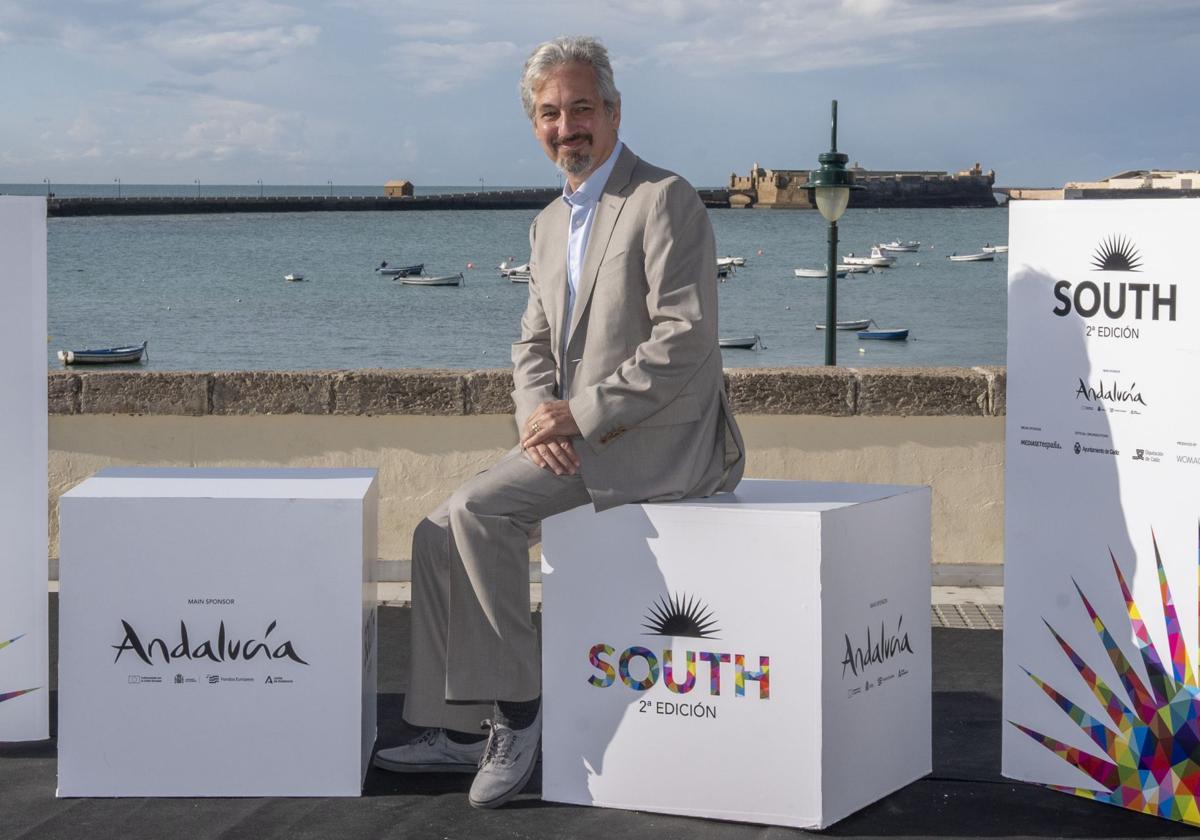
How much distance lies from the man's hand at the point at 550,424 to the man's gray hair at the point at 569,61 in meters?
0.76

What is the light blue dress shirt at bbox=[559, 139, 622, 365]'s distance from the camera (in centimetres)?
392

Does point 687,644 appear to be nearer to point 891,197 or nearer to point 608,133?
point 608,133

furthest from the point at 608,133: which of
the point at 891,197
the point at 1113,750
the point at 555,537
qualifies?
the point at 891,197

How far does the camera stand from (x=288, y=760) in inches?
149

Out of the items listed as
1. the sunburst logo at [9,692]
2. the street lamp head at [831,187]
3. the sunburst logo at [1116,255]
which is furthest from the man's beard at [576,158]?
the street lamp head at [831,187]

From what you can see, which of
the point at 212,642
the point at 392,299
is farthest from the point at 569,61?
the point at 392,299

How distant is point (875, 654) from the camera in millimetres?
3727

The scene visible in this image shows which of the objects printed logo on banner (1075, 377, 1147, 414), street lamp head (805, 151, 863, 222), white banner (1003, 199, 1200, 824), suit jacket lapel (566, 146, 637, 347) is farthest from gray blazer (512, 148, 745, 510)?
street lamp head (805, 151, 863, 222)

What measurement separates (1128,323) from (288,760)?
7.22 ft

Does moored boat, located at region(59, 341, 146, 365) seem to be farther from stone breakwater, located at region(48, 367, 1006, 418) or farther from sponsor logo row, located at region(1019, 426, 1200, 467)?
sponsor logo row, located at region(1019, 426, 1200, 467)

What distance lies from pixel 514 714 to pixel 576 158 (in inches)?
Answer: 54.2

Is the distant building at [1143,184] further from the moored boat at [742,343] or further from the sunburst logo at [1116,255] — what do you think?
the moored boat at [742,343]

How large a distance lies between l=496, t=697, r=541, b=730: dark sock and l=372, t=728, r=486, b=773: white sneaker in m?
0.18

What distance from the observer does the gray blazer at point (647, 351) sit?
12.2 ft
